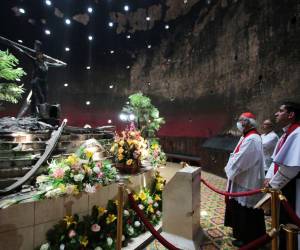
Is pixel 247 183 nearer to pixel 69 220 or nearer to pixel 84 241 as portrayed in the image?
pixel 84 241

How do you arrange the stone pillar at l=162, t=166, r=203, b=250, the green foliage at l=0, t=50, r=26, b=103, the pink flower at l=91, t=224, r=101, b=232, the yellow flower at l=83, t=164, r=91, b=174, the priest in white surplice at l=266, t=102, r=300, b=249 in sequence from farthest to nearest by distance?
1. the green foliage at l=0, t=50, r=26, b=103
2. the stone pillar at l=162, t=166, r=203, b=250
3. the yellow flower at l=83, t=164, r=91, b=174
4. the pink flower at l=91, t=224, r=101, b=232
5. the priest in white surplice at l=266, t=102, r=300, b=249

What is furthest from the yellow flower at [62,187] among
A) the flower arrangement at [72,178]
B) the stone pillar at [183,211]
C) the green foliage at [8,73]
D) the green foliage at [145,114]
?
the green foliage at [145,114]

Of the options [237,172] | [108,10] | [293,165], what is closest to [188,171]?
[237,172]

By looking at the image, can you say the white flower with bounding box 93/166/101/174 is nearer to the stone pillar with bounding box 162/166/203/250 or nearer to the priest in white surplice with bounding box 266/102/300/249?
the stone pillar with bounding box 162/166/203/250

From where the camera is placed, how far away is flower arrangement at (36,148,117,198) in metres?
2.92

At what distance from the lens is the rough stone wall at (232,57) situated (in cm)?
765

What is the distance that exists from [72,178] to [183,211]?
1.82 m

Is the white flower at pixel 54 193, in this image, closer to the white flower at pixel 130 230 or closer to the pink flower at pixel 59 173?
the pink flower at pixel 59 173

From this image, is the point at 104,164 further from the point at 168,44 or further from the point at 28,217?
the point at 168,44

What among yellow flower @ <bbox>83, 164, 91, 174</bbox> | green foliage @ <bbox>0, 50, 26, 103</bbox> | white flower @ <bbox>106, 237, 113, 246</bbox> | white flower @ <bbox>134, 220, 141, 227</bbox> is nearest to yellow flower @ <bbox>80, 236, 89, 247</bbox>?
white flower @ <bbox>106, 237, 113, 246</bbox>

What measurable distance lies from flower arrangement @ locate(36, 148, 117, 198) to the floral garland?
14.9 inches

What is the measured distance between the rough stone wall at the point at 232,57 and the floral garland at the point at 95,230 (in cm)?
665

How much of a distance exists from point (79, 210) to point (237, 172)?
2.59 meters

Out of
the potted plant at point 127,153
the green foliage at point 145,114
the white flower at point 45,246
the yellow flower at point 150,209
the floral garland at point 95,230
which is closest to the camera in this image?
the white flower at point 45,246
